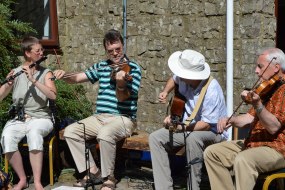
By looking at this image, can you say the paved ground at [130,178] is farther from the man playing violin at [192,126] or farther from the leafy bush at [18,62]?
the leafy bush at [18,62]

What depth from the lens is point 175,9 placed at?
694 cm

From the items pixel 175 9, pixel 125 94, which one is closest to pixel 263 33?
pixel 175 9

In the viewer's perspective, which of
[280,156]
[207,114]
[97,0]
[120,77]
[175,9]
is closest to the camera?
[280,156]

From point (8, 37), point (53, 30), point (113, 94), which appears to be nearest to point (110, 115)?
point (113, 94)

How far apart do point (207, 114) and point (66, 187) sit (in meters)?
1.65

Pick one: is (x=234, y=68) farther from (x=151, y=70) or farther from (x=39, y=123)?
(x=39, y=123)

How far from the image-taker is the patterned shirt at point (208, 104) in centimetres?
519

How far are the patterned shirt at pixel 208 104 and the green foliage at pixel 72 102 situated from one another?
202 cm

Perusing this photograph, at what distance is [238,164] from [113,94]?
70.1 inches

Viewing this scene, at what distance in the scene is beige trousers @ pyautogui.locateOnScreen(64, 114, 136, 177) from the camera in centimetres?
562

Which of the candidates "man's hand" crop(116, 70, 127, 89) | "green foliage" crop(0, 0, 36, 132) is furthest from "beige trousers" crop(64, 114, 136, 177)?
"green foliage" crop(0, 0, 36, 132)

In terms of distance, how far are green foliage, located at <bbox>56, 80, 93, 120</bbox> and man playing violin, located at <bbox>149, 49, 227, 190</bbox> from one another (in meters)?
1.93

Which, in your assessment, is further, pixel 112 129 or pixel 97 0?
pixel 97 0

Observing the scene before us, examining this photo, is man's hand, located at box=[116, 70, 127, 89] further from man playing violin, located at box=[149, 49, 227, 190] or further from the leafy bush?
the leafy bush
